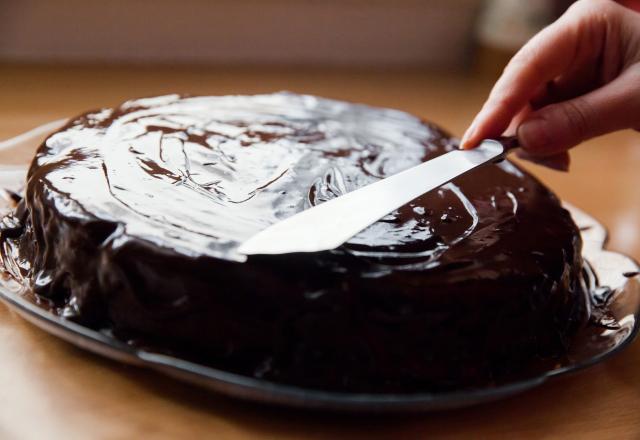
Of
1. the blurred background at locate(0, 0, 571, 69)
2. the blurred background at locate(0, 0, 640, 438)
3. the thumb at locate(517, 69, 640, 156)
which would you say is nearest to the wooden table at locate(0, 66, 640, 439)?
the blurred background at locate(0, 0, 640, 438)

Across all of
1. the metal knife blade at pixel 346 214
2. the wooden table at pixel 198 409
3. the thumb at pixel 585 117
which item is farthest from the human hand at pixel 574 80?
the wooden table at pixel 198 409

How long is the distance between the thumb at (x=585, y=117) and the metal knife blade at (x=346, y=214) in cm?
14

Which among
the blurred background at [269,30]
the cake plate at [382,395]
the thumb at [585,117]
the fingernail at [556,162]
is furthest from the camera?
the blurred background at [269,30]

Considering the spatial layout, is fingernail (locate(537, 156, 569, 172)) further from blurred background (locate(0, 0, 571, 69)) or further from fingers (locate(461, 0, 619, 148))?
blurred background (locate(0, 0, 571, 69))

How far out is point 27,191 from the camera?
0.86 meters

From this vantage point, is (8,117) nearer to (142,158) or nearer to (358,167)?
(142,158)

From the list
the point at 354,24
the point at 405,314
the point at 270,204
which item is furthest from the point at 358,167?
the point at 354,24

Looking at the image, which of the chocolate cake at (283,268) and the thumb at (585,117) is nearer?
the chocolate cake at (283,268)

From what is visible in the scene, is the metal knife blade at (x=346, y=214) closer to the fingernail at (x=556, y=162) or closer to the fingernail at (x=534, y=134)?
the fingernail at (x=534, y=134)

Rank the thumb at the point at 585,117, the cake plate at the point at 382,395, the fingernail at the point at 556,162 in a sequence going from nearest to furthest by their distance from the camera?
the cake plate at the point at 382,395 → the thumb at the point at 585,117 → the fingernail at the point at 556,162

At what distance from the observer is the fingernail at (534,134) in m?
0.95

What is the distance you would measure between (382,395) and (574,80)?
684 mm

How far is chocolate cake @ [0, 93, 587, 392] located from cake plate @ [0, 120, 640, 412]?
0.07 feet

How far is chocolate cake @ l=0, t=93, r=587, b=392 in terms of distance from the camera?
69 cm
